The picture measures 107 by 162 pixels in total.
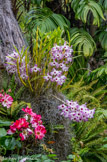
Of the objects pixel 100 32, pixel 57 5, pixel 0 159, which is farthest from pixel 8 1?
pixel 0 159

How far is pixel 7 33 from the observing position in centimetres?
224

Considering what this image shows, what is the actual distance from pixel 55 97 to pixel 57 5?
2217mm

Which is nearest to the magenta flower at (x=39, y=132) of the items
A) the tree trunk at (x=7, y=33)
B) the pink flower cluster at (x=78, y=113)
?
the pink flower cluster at (x=78, y=113)

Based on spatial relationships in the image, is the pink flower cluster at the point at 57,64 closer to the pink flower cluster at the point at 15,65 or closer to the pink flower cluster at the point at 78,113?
the pink flower cluster at the point at 15,65

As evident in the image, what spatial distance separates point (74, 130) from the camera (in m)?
1.94

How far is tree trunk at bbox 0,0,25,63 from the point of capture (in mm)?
2159

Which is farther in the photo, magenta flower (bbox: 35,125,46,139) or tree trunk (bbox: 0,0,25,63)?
tree trunk (bbox: 0,0,25,63)

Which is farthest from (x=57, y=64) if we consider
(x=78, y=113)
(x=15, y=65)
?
(x=78, y=113)

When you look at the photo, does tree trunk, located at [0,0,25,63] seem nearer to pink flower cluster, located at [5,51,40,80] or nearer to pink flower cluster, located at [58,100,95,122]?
pink flower cluster, located at [5,51,40,80]

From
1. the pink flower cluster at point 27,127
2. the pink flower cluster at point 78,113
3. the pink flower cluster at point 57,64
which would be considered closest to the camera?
the pink flower cluster at point 27,127

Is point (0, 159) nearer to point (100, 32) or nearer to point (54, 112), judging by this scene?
point (54, 112)

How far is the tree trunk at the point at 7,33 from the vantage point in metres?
2.16

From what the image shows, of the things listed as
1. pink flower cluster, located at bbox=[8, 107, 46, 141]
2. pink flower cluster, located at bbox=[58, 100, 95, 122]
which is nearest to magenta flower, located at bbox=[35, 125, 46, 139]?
pink flower cluster, located at bbox=[8, 107, 46, 141]

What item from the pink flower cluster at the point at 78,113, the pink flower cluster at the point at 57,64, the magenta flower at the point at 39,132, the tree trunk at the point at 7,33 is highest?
the tree trunk at the point at 7,33
